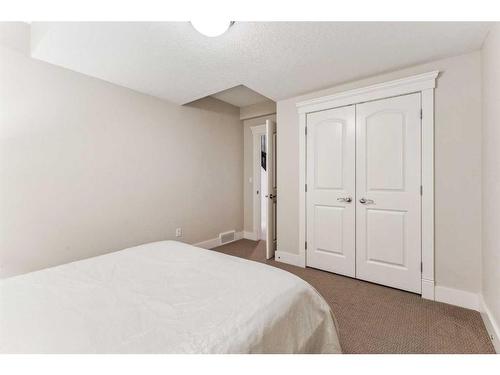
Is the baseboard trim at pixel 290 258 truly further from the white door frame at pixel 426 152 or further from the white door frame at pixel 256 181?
the white door frame at pixel 426 152

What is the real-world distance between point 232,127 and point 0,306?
366cm

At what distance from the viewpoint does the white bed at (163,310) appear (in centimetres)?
76

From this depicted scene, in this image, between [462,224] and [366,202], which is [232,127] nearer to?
[366,202]

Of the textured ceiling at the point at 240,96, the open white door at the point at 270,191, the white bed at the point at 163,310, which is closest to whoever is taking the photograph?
the white bed at the point at 163,310

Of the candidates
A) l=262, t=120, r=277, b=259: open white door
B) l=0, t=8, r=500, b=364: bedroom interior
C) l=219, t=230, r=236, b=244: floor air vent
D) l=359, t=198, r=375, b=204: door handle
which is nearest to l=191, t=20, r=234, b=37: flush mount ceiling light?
l=0, t=8, r=500, b=364: bedroom interior

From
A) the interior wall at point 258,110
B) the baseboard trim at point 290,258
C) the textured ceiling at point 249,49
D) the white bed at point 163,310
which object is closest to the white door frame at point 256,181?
the interior wall at point 258,110

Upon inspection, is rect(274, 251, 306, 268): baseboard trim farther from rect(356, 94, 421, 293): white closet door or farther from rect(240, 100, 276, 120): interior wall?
rect(240, 100, 276, 120): interior wall

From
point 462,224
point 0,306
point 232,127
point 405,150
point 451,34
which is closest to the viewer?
point 0,306

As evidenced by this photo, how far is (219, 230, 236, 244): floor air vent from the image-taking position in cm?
400

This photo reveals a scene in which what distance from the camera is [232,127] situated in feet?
13.8

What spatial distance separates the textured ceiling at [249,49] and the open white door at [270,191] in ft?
2.60

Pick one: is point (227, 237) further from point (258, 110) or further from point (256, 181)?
point (258, 110)

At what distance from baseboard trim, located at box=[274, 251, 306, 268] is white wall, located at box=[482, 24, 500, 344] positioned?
5.47ft
